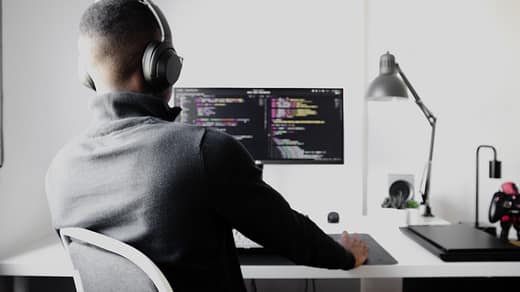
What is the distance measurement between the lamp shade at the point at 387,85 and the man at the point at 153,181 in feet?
2.90

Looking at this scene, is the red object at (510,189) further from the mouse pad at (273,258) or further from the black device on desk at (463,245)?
the mouse pad at (273,258)

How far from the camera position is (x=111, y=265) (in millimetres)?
554

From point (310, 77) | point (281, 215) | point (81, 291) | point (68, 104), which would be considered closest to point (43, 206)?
point (68, 104)

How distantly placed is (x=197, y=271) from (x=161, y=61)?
391 mm

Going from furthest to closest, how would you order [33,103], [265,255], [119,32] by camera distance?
[33,103] < [265,255] < [119,32]

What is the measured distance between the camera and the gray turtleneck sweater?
56cm

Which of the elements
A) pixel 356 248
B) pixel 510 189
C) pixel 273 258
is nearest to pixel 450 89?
pixel 510 189

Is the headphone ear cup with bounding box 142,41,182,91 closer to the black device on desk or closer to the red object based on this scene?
the black device on desk

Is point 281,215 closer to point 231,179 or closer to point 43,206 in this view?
point 231,179

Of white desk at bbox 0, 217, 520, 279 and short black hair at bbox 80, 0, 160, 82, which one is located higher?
short black hair at bbox 80, 0, 160, 82

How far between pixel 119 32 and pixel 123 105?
0.47 ft

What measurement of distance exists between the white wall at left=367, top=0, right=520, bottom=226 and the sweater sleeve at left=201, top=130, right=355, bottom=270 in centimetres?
111

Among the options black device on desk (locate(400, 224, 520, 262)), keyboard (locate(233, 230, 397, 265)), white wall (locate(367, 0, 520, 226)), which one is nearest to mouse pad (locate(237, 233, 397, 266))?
keyboard (locate(233, 230, 397, 265))

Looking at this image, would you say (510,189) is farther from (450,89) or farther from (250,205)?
(250,205)
